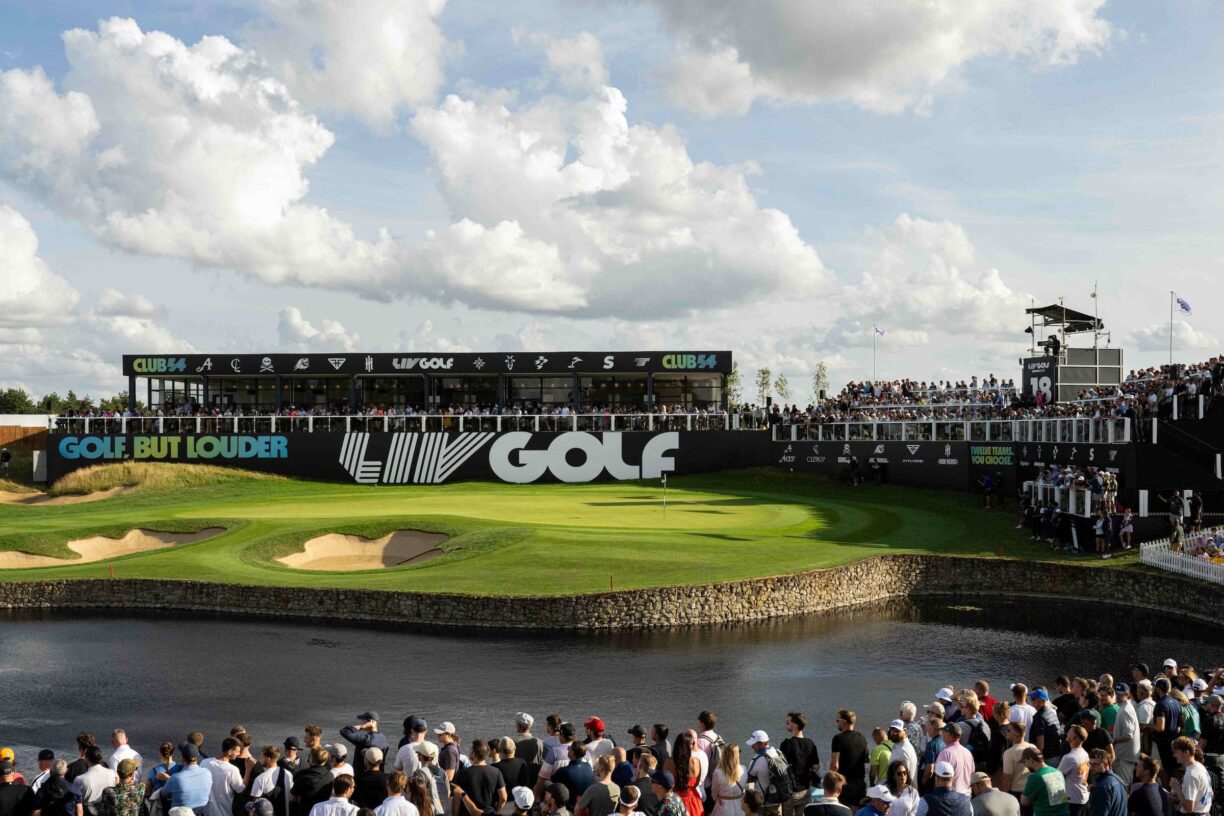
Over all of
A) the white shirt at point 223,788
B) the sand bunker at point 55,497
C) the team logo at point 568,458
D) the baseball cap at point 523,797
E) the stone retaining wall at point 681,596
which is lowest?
the stone retaining wall at point 681,596

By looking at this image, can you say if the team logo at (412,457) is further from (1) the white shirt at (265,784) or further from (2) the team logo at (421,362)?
(1) the white shirt at (265,784)

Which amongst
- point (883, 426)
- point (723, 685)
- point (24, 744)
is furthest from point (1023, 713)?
Answer: point (883, 426)

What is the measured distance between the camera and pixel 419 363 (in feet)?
243

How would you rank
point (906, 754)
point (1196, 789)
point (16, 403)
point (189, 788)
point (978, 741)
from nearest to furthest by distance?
1. point (1196, 789)
2. point (189, 788)
3. point (906, 754)
4. point (978, 741)
5. point (16, 403)

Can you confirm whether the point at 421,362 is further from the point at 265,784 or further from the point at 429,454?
the point at 265,784

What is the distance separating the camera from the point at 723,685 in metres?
26.4

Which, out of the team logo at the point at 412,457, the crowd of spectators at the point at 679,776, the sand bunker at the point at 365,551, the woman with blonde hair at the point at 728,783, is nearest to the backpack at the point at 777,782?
the crowd of spectators at the point at 679,776

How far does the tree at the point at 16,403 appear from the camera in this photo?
154375 mm

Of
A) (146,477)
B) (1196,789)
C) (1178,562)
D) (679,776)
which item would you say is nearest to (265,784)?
(679,776)

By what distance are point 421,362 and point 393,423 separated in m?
6.31

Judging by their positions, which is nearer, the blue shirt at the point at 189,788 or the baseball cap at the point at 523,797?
the baseball cap at the point at 523,797

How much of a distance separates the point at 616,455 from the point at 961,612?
34.4 m

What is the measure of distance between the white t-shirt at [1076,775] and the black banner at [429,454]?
184 feet

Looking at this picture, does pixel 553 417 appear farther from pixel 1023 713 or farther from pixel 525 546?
pixel 1023 713
